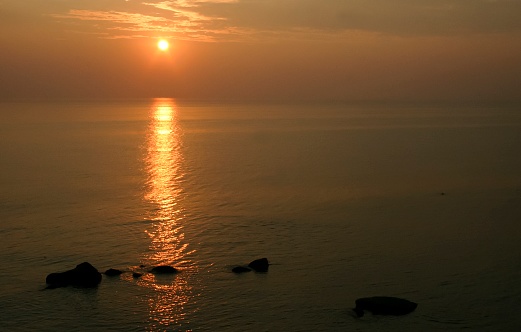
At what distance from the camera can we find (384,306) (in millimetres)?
26906

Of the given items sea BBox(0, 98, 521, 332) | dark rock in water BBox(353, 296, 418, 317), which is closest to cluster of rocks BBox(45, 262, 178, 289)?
sea BBox(0, 98, 521, 332)

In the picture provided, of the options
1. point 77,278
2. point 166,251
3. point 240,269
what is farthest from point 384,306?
point 166,251

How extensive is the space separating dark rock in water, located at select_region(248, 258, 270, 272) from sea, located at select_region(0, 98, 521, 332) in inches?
15.1

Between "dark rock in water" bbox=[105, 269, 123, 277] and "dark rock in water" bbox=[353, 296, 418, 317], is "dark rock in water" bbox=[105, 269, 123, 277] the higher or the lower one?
the higher one

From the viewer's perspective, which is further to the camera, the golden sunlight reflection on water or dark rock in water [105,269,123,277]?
dark rock in water [105,269,123,277]

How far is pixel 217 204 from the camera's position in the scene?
53062 millimetres

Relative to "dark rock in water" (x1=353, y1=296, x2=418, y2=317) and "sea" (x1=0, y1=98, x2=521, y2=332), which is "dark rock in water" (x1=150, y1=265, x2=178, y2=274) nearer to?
"sea" (x1=0, y1=98, x2=521, y2=332)

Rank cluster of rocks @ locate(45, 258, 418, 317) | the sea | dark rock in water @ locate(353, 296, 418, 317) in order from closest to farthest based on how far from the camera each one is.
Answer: dark rock in water @ locate(353, 296, 418, 317) → cluster of rocks @ locate(45, 258, 418, 317) → the sea

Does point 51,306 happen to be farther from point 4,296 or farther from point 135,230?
point 135,230

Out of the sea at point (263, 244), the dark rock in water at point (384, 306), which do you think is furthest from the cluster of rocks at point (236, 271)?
the sea at point (263, 244)

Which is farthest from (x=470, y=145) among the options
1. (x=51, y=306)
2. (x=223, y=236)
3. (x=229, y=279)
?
(x=51, y=306)

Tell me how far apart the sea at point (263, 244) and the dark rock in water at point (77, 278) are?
0.51m

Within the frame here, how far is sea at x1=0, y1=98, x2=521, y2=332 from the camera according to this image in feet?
89.3

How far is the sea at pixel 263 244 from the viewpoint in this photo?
2722 centimetres
